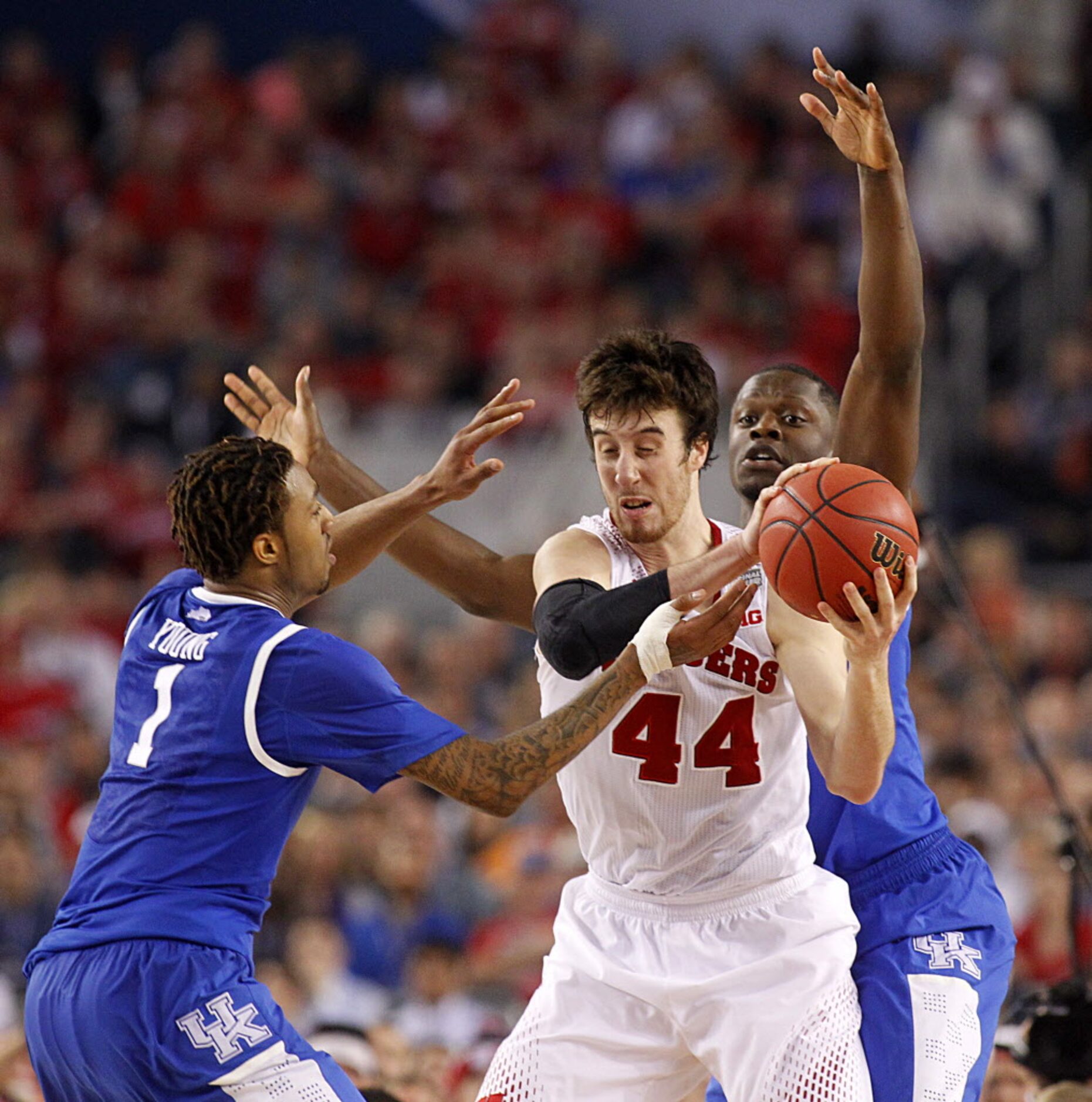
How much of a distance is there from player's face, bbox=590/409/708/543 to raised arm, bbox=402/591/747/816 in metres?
0.46

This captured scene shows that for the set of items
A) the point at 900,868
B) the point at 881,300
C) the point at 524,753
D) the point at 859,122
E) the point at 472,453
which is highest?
the point at 859,122

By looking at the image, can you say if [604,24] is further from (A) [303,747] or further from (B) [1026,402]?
(A) [303,747]

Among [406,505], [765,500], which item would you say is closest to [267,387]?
[406,505]

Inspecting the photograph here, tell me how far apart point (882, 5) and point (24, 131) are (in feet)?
27.9

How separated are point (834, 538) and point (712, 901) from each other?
1.16 m

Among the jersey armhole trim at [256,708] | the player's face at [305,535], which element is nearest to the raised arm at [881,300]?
the player's face at [305,535]

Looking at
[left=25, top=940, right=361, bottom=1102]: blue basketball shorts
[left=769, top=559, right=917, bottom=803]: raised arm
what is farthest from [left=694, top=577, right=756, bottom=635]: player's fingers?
[left=25, top=940, right=361, bottom=1102]: blue basketball shorts

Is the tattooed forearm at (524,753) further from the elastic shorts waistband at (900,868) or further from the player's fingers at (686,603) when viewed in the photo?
the elastic shorts waistband at (900,868)

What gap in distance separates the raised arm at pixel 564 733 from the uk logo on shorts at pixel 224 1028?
2.19 feet

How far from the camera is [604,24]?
1745 cm

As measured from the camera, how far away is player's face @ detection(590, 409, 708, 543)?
177 inches

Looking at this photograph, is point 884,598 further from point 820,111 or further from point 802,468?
point 820,111

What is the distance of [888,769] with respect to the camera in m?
4.77

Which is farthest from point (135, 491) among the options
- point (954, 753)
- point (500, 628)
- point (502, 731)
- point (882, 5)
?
point (882, 5)
